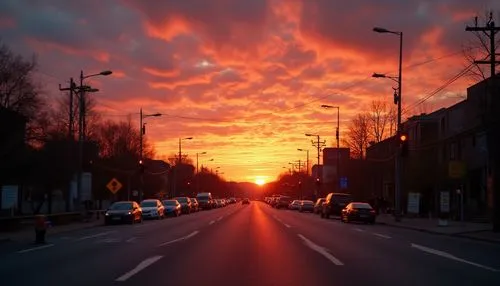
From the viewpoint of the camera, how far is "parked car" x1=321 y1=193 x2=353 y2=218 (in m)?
52.9

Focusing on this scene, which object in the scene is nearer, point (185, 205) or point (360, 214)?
point (360, 214)

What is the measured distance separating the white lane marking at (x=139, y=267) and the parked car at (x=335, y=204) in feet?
121

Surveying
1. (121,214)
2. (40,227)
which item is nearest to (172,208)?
(121,214)

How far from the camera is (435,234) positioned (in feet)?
103

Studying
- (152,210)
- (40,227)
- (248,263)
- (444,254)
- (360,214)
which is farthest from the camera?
(152,210)

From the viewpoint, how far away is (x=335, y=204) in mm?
52969

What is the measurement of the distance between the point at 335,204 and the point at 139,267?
39.5m

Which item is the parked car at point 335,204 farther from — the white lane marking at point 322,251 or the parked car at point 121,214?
the white lane marking at point 322,251

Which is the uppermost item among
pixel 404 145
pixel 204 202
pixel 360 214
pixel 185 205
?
pixel 404 145

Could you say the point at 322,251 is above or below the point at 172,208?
above

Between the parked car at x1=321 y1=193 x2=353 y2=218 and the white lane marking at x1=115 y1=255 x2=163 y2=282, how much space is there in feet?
121

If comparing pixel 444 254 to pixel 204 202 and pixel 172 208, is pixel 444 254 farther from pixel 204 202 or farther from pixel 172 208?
pixel 204 202

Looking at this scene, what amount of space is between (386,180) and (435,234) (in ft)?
152

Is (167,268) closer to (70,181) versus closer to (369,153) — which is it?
(70,181)
